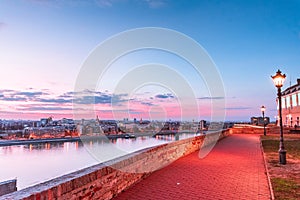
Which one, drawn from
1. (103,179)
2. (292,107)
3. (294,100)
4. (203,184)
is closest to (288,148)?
(203,184)

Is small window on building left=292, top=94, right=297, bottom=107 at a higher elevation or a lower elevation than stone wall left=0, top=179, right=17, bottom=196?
higher

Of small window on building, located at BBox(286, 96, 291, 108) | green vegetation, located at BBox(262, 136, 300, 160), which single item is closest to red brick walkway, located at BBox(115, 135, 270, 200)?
green vegetation, located at BBox(262, 136, 300, 160)

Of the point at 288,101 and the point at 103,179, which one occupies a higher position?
the point at 288,101

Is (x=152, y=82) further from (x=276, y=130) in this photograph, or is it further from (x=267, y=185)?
(x=276, y=130)

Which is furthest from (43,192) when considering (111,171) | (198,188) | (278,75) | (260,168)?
(278,75)

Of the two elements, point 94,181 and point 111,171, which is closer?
point 94,181

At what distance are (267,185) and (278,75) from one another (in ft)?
19.0

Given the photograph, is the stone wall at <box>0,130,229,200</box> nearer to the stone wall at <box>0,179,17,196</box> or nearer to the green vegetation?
the stone wall at <box>0,179,17,196</box>

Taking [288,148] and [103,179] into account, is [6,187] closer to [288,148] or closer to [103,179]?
[103,179]

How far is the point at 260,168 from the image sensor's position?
9594 millimetres

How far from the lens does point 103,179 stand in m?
5.14

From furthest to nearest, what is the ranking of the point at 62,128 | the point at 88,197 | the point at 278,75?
the point at 62,128 → the point at 278,75 → the point at 88,197

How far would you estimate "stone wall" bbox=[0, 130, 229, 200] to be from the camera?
3.51 meters

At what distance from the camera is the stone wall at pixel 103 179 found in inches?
138
